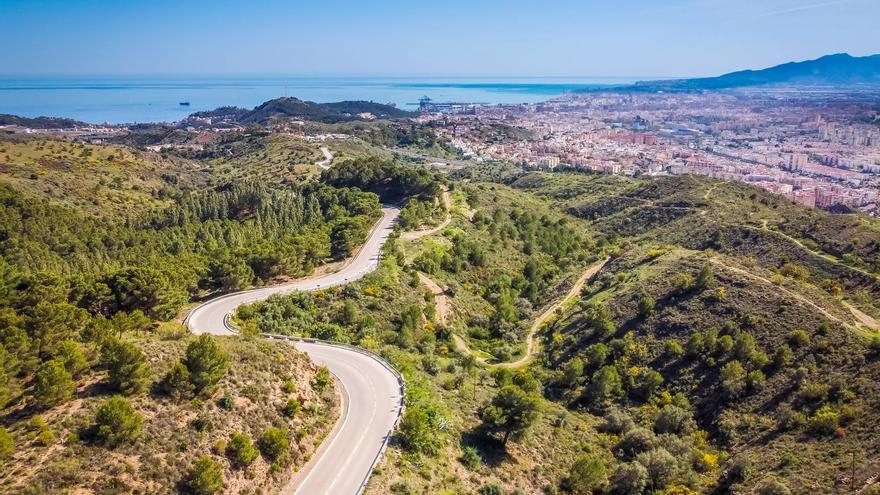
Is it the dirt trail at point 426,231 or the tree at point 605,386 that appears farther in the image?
the dirt trail at point 426,231

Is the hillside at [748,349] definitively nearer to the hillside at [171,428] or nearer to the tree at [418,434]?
the tree at [418,434]

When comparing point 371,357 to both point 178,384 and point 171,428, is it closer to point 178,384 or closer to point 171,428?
point 178,384

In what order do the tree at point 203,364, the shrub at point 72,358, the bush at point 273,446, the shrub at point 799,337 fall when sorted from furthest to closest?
the shrub at point 799,337, the tree at point 203,364, the bush at point 273,446, the shrub at point 72,358

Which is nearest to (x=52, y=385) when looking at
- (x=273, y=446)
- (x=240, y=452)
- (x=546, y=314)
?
(x=240, y=452)

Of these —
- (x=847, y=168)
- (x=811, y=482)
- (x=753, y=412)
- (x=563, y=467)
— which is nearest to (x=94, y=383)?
(x=563, y=467)

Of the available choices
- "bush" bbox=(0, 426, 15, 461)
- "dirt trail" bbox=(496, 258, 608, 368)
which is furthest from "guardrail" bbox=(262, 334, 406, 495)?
"dirt trail" bbox=(496, 258, 608, 368)

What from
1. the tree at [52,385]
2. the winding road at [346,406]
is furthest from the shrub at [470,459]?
the tree at [52,385]

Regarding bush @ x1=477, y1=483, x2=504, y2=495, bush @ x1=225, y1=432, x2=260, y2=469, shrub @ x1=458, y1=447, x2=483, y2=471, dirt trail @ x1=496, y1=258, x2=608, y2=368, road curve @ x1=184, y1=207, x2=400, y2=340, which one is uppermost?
bush @ x1=225, y1=432, x2=260, y2=469

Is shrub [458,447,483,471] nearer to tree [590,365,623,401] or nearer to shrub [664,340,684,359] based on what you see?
tree [590,365,623,401]
